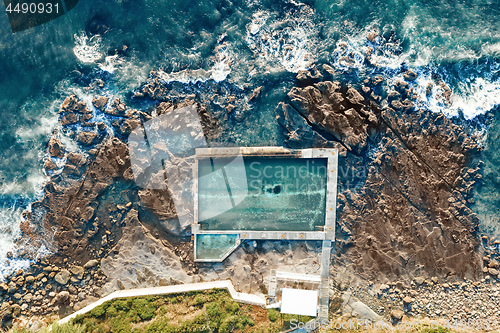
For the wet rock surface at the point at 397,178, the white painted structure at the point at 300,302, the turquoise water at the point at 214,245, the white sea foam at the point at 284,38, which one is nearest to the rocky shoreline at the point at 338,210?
the wet rock surface at the point at 397,178

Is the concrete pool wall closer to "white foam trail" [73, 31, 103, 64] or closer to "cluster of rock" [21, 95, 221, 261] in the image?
"cluster of rock" [21, 95, 221, 261]

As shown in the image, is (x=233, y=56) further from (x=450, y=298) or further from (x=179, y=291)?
(x=450, y=298)

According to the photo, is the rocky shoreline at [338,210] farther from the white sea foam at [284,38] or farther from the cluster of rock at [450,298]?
the white sea foam at [284,38]

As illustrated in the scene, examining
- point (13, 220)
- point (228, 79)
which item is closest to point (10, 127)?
point (13, 220)

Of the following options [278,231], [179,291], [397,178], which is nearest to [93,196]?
[179,291]

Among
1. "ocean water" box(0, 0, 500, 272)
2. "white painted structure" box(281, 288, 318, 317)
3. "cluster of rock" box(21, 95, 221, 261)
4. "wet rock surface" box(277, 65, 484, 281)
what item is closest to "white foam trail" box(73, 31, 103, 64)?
"ocean water" box(0, 0, 500, 272)

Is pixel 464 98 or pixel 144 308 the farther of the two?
pixel 464 98
